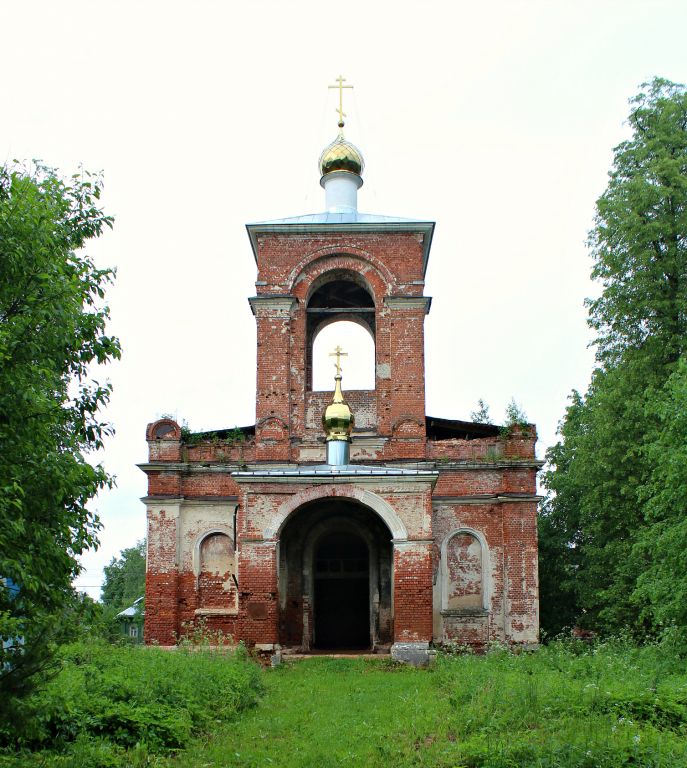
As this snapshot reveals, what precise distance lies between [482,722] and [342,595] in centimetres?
975

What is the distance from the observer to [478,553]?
17.3m

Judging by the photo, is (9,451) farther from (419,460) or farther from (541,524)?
(541,524)

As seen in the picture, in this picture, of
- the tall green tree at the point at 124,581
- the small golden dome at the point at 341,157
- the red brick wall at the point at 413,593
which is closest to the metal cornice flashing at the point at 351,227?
the small golden dome at the point at 341,157

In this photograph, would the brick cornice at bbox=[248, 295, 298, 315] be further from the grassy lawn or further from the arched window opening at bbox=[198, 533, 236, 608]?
the grassy lawn

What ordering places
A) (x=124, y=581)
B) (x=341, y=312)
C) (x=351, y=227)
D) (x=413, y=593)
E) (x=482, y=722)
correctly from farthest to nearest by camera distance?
(x=124, y=581) → (x=341, y=312) → (x=351, y=227) → (x=413, y=593) → (x=482, y=722)

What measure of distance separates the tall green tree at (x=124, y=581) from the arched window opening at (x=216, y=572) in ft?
132

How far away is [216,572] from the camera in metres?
17.4

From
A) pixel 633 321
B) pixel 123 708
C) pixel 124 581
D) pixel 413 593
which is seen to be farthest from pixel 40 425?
pixel 124 581

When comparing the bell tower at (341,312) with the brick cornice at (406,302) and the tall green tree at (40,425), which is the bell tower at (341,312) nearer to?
the brick cornice at (406,302)

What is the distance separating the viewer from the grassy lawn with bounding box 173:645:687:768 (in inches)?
275

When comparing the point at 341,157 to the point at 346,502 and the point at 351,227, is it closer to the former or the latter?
the point at 351,227

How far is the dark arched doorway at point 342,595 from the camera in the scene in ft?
57.7

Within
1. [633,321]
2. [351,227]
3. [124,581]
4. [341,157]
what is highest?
[341,157]

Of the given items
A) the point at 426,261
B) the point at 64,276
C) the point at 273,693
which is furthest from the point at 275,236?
the point at 64,276
